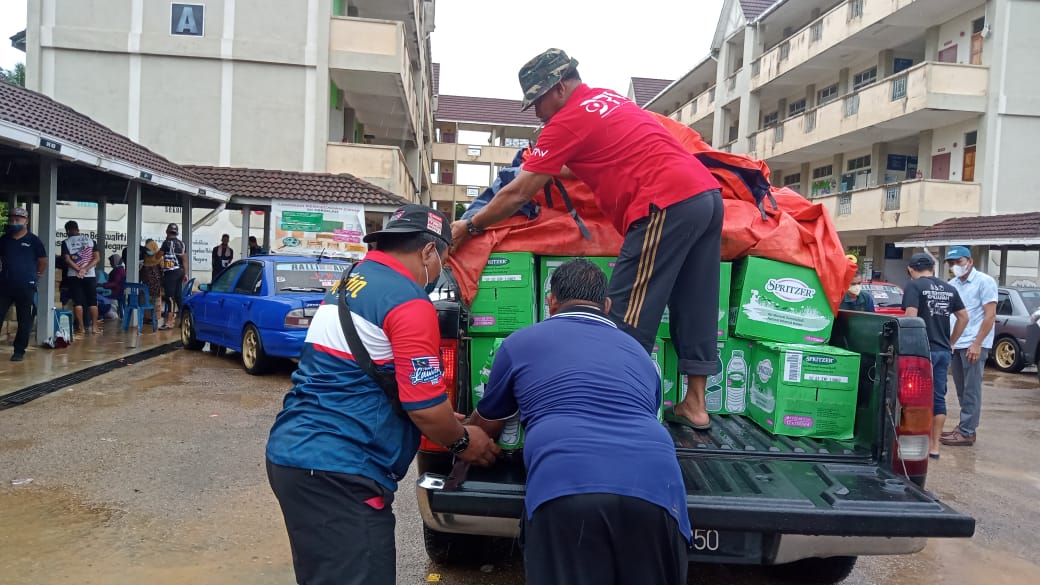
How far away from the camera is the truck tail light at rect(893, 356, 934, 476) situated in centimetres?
323

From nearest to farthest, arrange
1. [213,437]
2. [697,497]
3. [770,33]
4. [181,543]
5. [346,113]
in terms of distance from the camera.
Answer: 1. [697,497]
2. [181,543]
3. [213,437]
4. [346,113]
5. [770,33]

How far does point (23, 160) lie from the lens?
12.0 m

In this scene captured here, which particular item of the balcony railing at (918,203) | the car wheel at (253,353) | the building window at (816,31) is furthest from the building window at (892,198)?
the car wheel at (253,353)

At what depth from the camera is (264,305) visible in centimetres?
952

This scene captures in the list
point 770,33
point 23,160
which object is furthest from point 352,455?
point 770,33

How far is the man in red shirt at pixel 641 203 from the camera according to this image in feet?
11.1

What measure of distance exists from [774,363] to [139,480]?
14.1ft

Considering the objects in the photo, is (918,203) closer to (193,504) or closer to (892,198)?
(892,198)

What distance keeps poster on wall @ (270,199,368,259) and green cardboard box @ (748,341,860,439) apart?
13.5 metres

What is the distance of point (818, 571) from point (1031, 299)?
39.4 feet

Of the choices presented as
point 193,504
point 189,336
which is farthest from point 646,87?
point 193,504

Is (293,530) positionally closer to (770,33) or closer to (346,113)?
(346,113)

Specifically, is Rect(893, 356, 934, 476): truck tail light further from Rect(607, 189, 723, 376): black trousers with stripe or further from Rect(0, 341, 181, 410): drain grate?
Rect(0, 341, 181, 410): drain grate

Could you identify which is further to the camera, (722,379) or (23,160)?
(23,160)
